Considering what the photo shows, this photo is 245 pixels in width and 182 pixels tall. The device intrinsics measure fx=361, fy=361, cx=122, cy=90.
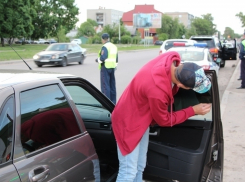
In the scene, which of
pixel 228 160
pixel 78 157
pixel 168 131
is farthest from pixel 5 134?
pixel 228 160

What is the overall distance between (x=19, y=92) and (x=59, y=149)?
0.49 meters

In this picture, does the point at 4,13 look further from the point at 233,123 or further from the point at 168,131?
the point at 168,131

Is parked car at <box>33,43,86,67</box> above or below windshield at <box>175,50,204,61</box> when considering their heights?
below

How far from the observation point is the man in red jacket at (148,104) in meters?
2.66

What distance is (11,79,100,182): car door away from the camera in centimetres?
221

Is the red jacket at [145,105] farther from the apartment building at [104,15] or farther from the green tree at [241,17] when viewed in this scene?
the apartment building at [104,15]

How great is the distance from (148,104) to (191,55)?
9.95 m

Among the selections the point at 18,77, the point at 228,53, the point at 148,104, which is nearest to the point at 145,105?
the point at 148,104

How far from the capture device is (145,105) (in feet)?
9.16

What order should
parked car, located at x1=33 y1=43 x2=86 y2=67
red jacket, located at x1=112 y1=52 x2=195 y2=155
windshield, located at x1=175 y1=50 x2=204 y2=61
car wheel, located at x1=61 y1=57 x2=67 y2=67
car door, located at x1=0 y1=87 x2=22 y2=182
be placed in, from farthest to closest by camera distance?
car wheel, located at x1=61 y1=57 x2=67 y2=67
parked car, located at x1=33 y1=43 x2=86 y2=67
windshield, located at x1=175 y1=50 x2=204 y2=61
red jacket, located at x1=112 y1=52 x2=195 y2=155
car door, located at x1=0 y1=87 x2=22 y2=182

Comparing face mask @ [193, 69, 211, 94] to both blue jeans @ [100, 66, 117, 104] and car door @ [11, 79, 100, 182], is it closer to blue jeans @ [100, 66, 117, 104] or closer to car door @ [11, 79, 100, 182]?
car door @ [11, 79, 100, 182]

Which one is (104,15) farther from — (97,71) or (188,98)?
(188,98)

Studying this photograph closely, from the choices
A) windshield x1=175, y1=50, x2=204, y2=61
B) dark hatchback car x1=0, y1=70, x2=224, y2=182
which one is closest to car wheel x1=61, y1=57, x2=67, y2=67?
windshield x1=175, y1=50, x2=204, y2=61

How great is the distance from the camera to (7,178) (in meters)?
1.97
